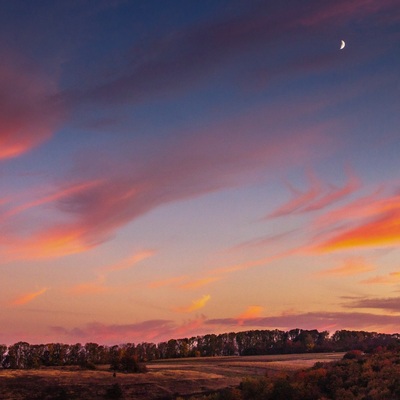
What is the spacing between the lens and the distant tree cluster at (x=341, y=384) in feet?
146

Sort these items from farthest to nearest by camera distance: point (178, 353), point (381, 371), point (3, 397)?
point (178, 353)
point (3, 397)
point (381, 371)

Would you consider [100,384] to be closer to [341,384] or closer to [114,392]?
[114,392]

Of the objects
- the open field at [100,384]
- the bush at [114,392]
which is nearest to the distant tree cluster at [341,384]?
the open field at [100,384]

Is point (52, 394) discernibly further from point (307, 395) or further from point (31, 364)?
point (31, 364)

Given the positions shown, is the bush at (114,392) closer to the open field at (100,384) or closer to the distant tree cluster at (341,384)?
the open field at (100,384)

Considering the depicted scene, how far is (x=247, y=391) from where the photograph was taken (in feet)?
201

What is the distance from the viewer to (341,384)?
4956cm

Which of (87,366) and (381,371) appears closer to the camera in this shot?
(381,371)

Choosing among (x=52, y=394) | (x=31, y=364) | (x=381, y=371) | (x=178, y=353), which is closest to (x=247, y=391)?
(x=381, y=371)

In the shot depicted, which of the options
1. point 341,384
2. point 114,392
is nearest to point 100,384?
point 114,392

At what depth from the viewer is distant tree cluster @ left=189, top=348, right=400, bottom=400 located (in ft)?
146

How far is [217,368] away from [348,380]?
198ft

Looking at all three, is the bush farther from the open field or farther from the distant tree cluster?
the distant tree cluster

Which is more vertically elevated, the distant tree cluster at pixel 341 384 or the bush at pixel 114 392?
the distant tree cluster at pixel 341 384
